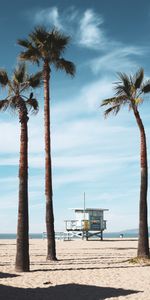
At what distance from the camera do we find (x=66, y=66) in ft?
93.7

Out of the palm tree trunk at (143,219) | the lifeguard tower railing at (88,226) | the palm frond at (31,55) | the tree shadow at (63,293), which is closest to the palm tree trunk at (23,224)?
the tree shadow at (63,293)

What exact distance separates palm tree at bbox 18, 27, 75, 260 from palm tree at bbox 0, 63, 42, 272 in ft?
11.6

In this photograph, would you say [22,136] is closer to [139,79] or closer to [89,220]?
[139,79]

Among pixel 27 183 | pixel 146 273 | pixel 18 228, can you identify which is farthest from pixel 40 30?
pixel 146 273

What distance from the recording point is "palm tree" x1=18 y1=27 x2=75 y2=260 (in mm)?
26438

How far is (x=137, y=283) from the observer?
17547 mm

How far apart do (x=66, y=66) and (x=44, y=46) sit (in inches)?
74.1

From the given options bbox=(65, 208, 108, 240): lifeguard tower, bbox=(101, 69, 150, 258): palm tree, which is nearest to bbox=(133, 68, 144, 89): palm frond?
bbox=(101, 69, 150, 258): palm tree

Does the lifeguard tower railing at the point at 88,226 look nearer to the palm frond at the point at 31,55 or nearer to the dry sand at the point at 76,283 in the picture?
the palm frond at the point at 31,55

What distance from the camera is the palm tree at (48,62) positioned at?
26438 millimetres

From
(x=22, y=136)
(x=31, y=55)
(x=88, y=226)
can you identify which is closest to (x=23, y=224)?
(x=22, y=136)

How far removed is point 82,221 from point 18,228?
40626 millimetres

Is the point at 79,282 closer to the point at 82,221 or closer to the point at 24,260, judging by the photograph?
the point at 24,260

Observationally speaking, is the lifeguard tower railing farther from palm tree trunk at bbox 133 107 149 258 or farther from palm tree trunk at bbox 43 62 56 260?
palm tree trunk at bbox 133 107 149 258
